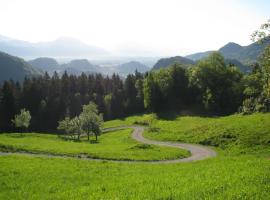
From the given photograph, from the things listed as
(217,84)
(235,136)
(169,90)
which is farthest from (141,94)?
(235,136)

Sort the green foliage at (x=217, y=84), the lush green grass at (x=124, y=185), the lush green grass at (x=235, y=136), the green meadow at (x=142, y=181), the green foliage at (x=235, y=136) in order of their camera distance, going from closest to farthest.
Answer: the lush green grass at (x=124, y=185) → the green meadow at (x=142, y=181) → the lush green grass at (x=235, y=136) → the green foliage at (x=235, y=136) → the green foliage at (x=217, y=84)

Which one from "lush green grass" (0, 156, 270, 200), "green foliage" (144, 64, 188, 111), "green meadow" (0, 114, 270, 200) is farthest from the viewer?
"green foliage" (144, 64, 188, 111)

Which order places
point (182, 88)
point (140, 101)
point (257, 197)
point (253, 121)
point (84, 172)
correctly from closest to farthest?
point (257, 197) < point (84, 172) < point (253, 121) < point (182, 88) < point (140, 101)

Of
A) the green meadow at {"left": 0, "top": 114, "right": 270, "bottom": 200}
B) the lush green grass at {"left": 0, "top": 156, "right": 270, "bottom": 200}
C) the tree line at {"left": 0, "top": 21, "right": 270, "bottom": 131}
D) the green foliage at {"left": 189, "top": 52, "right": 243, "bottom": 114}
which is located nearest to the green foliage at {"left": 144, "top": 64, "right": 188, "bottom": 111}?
the tree line at {"left": 0, "top": 21, "right": 270, "bottom": 131}

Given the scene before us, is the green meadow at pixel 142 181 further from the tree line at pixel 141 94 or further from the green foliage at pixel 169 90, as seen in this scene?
the green foliage at pixel 169 90

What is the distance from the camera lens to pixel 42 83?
15500 cm

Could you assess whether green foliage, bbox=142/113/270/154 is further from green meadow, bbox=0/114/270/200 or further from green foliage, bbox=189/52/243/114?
green foliage, bbox=189/52/243/114

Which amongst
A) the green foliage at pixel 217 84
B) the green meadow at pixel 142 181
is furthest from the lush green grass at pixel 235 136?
the green foliage at pixel 217 84

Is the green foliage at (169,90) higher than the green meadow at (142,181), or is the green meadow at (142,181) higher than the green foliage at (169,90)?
the green foliage at (169,90)

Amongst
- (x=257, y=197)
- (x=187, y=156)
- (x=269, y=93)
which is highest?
(x=269, y=93)

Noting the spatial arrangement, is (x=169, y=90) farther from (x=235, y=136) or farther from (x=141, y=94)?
(x=235, y=136)

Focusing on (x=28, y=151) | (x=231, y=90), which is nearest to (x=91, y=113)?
(x=28, y=151)

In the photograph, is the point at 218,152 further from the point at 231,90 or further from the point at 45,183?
the point at 231,90

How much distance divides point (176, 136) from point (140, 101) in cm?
8429
